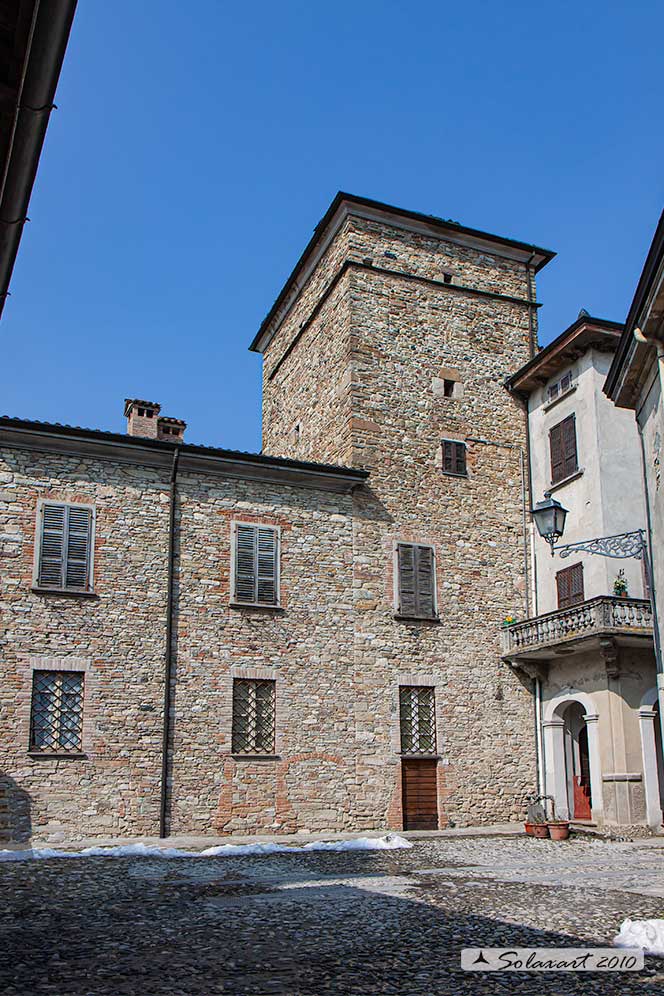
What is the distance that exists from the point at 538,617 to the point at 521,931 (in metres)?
12.5

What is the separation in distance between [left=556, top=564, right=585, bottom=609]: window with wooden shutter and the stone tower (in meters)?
1.12

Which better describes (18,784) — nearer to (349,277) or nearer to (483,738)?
(483,738)

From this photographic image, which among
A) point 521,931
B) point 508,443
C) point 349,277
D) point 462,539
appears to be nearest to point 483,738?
point 462,539

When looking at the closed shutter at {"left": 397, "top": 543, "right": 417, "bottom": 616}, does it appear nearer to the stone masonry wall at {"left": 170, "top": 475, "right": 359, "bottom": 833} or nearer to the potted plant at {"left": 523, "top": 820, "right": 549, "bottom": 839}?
the stone masonry wall at {"left": 170, "top": 475, "right": 359, "bottom": 833}

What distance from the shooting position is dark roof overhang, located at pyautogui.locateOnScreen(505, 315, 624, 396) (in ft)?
66.2

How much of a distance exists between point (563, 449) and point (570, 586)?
3.22 metres

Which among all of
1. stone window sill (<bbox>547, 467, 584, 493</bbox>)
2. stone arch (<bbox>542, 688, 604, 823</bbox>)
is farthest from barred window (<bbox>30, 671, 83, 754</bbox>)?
stone window sill (<bbox>547, 467, 584, 493</bbox>)

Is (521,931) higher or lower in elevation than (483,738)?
lower

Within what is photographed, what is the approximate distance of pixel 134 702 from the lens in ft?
57.6

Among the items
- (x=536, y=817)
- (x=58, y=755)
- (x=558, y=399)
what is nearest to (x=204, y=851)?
(x=58, y=755)

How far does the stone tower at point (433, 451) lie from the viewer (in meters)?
20.0

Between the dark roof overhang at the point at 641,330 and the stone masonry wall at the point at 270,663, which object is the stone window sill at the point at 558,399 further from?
the dark roof overhang at the point at 641,330

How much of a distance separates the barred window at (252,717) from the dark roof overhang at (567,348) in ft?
31.9

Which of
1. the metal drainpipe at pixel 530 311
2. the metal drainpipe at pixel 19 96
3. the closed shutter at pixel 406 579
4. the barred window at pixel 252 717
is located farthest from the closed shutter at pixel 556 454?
the metal drainpipe at pixel 19 96
